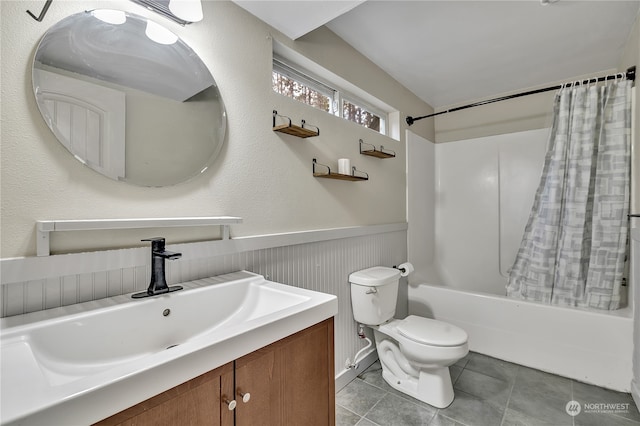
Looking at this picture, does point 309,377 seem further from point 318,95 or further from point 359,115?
point 359,115

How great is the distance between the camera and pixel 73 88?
93cm

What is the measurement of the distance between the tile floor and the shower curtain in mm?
578

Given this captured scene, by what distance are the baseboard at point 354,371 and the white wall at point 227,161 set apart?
38.9 inches

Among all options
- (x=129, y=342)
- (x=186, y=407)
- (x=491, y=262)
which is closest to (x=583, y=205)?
(x=491, y=262)

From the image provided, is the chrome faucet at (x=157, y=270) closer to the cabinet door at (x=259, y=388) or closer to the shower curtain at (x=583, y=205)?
the cabinet door at (x=259, y=388)

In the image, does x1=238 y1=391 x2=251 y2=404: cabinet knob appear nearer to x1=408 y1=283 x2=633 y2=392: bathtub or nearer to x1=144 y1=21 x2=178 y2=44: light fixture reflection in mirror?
x1=144 y1=21 x2=178 y2=44: light fixture reflection in mirror

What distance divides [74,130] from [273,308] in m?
0.89

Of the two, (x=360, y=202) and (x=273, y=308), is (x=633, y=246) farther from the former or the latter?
(x=273, y=308)

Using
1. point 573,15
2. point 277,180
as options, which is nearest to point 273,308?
point 277,180

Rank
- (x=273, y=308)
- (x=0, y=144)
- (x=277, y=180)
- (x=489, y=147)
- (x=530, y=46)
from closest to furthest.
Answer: (x=0, y=144)
(x=273, y=308)
(x=277, y=180)
(x=530, y=46)
(x=489, y=147)

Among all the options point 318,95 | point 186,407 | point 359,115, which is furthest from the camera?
point 359,115

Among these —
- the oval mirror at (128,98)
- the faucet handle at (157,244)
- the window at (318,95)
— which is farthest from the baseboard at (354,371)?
the window at (318,95)

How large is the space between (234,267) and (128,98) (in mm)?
789

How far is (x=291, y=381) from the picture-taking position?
0.90 m
